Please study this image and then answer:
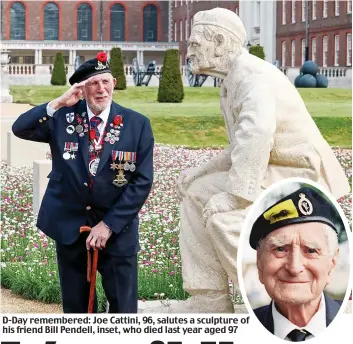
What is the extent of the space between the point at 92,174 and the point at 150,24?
61689mm

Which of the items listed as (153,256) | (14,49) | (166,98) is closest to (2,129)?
(153,256)

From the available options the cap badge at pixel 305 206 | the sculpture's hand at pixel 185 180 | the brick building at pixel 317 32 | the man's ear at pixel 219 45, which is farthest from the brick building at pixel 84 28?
the cap badge at pixel 305 206

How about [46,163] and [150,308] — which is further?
[46,163]

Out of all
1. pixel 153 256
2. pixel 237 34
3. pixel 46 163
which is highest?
pixel 237 34

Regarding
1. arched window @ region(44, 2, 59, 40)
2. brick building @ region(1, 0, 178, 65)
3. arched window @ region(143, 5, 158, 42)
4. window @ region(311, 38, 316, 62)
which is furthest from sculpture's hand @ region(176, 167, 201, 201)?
arched window @ region(143, 5, 158, 42)

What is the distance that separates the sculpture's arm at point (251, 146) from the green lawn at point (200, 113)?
13040mm

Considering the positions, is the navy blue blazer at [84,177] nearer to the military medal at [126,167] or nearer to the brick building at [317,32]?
the military medal at [126,167]

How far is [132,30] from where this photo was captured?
213 feet

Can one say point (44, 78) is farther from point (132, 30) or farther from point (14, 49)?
point (132, 30)

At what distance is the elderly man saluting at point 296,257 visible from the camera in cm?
347

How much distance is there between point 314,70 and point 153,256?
25.8 metres

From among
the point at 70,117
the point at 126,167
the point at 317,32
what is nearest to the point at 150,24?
the point at 317,32

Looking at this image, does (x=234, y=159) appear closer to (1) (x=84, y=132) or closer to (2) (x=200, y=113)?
(1) (x=84, y=132)

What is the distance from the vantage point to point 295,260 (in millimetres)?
3496
